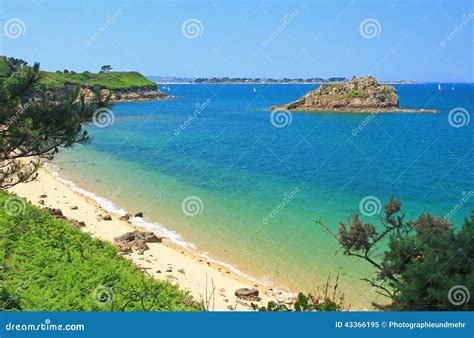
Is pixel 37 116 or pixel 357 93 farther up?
pixel 357 93

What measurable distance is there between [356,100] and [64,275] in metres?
87.1

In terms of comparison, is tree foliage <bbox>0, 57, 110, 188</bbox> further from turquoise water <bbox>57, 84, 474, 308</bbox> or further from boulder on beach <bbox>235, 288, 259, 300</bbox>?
boulder on beach <bbox>235, 288, 259, 300</bbox>

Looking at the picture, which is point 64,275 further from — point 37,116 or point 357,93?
point 357,93

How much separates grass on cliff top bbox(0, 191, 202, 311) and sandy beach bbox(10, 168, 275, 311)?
1.32 metres

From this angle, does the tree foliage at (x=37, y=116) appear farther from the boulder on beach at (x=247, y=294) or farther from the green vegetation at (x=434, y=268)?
the boulder on beach at (x=247, y=294)

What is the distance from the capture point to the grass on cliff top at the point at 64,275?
9.43 metres

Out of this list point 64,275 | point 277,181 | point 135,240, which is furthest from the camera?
point 277,181

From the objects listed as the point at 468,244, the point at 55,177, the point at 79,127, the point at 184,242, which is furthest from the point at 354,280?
the point at 55,177

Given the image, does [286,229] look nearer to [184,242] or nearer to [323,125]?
[184,242]

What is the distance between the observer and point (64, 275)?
11391 mm

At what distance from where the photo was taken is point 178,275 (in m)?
15.9

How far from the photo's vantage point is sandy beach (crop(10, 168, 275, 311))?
14531 mm

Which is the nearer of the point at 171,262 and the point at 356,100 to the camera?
the point at 171,262

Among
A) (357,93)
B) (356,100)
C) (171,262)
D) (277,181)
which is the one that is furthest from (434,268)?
(357,93)
